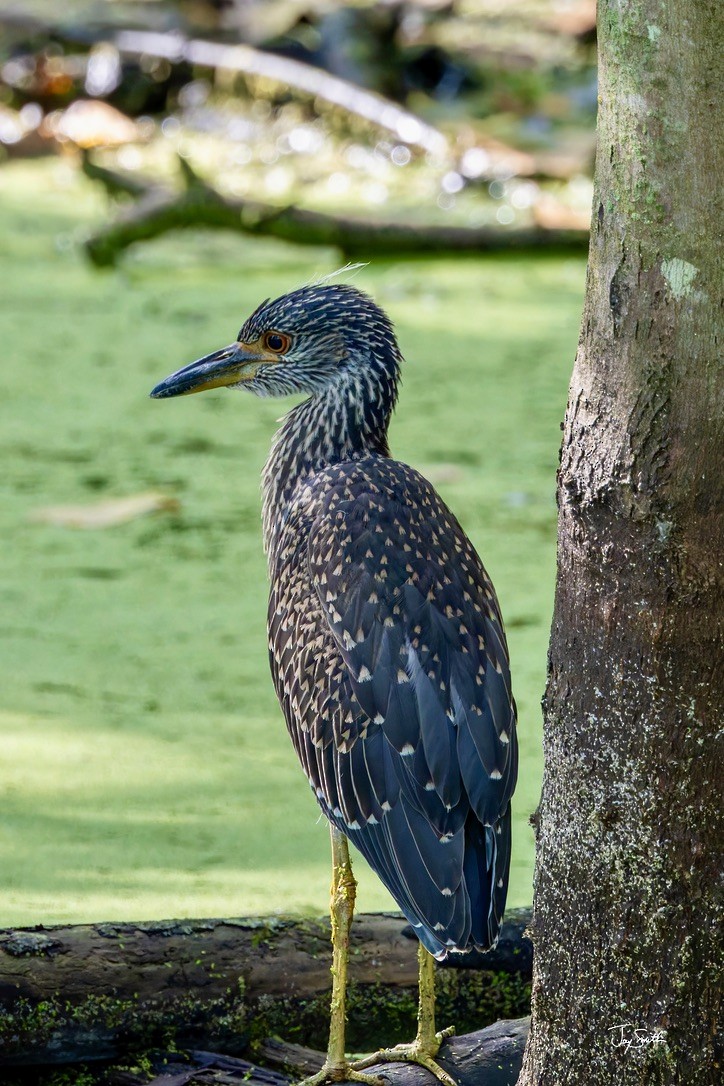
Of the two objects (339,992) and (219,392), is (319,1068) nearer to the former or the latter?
(339,992)

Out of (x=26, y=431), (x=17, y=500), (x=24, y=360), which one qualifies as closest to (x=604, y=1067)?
(x=17, y=500)

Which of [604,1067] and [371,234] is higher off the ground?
[371,234]

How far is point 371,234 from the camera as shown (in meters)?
7.32

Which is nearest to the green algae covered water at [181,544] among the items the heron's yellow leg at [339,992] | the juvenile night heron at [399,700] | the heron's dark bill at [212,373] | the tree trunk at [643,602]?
the heron's yellow leg at [339,992]

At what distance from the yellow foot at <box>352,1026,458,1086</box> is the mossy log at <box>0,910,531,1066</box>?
0.13m

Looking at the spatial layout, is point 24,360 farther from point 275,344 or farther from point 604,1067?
point 604,1067

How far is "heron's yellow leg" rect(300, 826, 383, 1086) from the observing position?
2.61 meters

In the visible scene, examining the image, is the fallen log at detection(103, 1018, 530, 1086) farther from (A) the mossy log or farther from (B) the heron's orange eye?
(B) the heron's orange eye

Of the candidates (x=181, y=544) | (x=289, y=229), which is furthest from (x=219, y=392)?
(x=289, y=229)

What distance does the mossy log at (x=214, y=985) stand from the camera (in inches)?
103

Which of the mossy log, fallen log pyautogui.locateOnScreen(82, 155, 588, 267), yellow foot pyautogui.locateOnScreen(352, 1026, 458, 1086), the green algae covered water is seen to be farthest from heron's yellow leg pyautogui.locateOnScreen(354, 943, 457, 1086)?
fallen log pyautogui.locateOnScreen(82, 155, 588, 267)

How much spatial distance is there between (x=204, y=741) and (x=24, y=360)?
2.76 metres

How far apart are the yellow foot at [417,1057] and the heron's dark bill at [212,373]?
1463mm

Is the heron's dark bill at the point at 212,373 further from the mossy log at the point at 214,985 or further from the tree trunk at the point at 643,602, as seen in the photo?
the tree trunk at the point at 643,602
